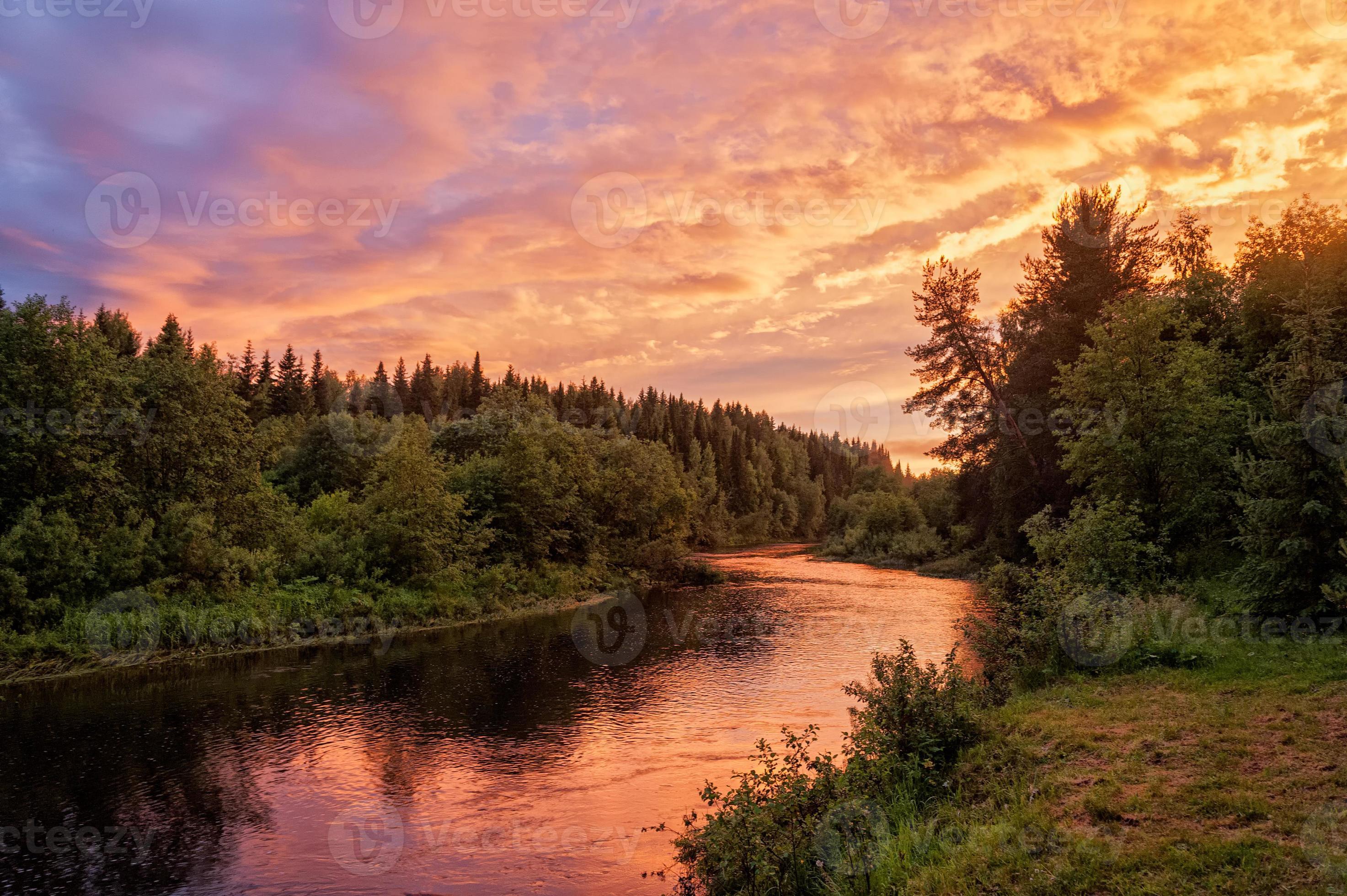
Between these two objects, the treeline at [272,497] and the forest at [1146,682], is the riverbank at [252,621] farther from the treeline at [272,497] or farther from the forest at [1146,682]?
the forest at [1146,682]

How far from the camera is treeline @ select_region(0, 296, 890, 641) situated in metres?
27.1

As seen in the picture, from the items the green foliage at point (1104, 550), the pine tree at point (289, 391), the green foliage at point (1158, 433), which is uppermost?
the pine tree at point (289, 391)

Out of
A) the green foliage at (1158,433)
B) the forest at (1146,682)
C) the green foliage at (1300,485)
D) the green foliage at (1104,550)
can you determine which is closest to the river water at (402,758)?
the forest at (1146,682)

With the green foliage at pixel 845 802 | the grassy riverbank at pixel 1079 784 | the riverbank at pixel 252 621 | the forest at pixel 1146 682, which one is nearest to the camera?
the grassy riverbank at pixel 1079 784

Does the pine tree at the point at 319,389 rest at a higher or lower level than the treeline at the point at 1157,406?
higher

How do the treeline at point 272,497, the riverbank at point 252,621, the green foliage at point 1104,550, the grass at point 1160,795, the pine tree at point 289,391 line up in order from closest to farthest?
the grass at point 1160,795
the green foliage at point 1104,550
the riverbank at point 252,621
the treeline at point 272,497
the pine tree at point 289,391

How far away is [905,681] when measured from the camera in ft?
45.3

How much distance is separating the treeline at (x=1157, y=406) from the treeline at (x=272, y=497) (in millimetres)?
24743

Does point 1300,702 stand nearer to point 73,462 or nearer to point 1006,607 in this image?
point 1006,607

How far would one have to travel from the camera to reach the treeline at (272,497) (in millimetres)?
27141

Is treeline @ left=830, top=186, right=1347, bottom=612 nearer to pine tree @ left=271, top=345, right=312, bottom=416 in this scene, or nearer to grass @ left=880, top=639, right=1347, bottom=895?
grass @ left=880, top=639, right=1347, bottom=895

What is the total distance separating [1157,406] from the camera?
25250mm

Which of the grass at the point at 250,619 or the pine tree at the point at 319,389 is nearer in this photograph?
the grass at the point at 250,619

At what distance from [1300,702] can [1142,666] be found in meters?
4.25
